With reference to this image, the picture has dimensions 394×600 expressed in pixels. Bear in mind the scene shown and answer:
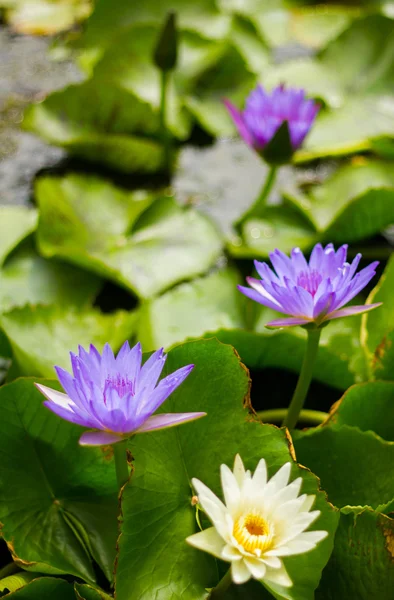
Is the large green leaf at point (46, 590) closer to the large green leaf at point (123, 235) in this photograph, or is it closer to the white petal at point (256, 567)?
the white petal at point (256, 567)

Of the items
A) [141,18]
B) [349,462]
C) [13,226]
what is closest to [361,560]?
[349,462]

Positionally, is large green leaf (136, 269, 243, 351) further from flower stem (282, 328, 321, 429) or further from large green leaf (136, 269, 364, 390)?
flower stem (282, 328, 321, 429)

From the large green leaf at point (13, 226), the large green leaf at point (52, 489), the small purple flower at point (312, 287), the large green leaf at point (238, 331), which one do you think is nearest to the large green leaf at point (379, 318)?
the large green leaf at point (238, 331)

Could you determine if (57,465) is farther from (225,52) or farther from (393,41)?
(393,41)

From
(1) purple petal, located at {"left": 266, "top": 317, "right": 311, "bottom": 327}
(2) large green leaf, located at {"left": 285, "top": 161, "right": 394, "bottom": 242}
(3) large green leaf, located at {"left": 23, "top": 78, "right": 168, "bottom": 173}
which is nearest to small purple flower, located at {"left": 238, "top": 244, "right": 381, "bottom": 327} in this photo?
(1) purple petal, located at {"left": 266, "top": 317, "right": 311, "bottom": 327}

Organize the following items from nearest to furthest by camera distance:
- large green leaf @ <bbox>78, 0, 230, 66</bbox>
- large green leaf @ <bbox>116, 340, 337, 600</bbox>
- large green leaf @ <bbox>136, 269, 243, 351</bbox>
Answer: large green leaf @ <bbox>116, 340, 337, 600</bbox>, large green leaf @ <bbox>136, 269, 243, 351</bbox>, large green leaf @ <bbox>78, 0, 230, 66</bbox>

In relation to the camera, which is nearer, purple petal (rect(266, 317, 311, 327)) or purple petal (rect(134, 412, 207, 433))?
purple petal (rect(134, 412, 207, 433))

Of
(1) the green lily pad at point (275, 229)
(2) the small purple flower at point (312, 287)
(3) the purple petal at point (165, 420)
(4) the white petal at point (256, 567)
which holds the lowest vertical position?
(1) the green lily pad at point (275, 229)

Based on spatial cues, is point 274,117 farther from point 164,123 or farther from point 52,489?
point 52,489
